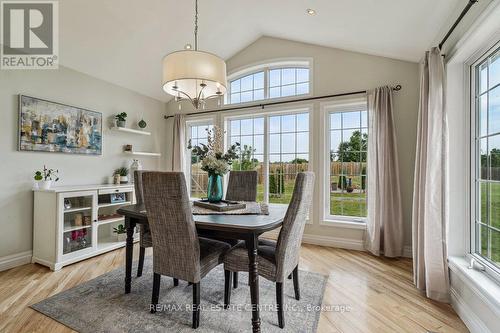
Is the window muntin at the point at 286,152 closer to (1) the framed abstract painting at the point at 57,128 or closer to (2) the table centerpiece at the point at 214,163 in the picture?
(2) the table centerpiece at the point at 214,163

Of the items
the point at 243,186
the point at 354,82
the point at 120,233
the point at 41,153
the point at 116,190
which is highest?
the point at 354,82

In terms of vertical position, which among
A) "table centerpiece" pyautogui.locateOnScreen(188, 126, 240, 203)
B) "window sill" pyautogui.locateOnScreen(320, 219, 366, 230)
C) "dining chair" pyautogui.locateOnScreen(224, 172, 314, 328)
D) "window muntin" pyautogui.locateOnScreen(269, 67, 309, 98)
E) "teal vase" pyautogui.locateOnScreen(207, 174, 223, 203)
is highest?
"window muntin" pyautogui.locateOnScreen(269, 67, 309, 98)

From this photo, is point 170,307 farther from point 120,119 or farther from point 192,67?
point 120,119

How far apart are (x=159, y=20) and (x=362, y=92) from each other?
113 inches

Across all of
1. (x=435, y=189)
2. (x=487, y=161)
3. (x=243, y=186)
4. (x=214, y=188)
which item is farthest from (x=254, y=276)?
(x=487, y=161)

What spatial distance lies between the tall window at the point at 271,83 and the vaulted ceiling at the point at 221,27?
1.53 ft

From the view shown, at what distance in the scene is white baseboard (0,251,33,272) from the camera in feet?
9.09

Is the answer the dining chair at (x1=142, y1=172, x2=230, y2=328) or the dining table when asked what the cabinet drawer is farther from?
the dining chair at (x1=142, y1=172, x2=230, y2=328)

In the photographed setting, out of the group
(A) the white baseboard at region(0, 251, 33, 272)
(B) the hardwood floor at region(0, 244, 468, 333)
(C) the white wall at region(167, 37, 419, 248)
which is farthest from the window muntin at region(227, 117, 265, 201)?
(A) the white baseboard at region(0, 251, 33, 272)

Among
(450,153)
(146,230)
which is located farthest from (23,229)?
(450,153)

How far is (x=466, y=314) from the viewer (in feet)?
5.99

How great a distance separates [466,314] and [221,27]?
4171 millimetres

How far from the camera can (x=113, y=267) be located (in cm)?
289

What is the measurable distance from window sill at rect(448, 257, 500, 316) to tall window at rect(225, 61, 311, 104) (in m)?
2.80
